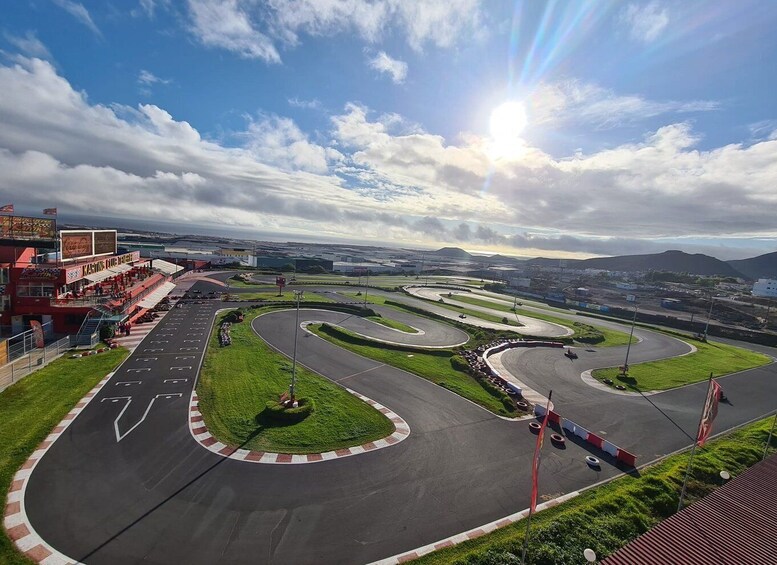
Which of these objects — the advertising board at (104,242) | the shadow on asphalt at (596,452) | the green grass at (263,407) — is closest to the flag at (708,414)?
the shadow on asphalt at (596,452)

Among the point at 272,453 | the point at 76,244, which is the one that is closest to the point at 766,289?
the point at 272,453

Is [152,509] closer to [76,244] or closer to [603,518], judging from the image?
[603,518]

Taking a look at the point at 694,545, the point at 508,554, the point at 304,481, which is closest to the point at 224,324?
the point at 304,481

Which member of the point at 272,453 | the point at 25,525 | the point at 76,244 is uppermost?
the point at 76,244

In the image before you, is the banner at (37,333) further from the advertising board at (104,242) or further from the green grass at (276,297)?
the green grass at (276,297)

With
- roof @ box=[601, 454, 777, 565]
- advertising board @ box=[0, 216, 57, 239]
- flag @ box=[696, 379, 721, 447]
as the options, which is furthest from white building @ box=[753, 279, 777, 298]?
advertising board @ box=[0, 216, 57, 239]

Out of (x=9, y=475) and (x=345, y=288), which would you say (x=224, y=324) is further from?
(x=345, y=288)

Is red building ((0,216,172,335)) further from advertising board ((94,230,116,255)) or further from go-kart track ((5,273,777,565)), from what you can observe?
go-kart track ((5,273,777,565))
